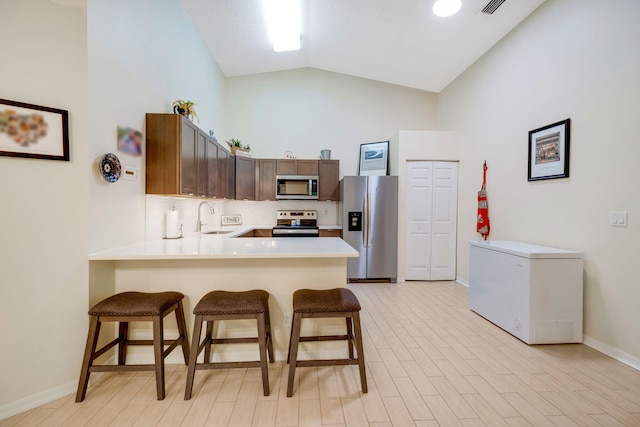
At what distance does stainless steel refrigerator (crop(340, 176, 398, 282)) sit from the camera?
13.9 ft

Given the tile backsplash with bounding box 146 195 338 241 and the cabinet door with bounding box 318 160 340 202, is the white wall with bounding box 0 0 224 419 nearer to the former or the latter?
the tile backsplash with bounding box 146 195 338 241

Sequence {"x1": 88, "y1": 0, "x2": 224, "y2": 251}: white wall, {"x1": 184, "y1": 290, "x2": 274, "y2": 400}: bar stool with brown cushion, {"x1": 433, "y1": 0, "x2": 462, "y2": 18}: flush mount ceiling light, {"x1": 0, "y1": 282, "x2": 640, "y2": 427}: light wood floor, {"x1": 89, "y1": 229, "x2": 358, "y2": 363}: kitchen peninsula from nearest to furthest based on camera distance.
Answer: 1. {"x1": 0, "y1": 282, "x2": 640, "y2": 427}: light wood floor
2. {"x1": 184, "y1": 290, "x2": 274, "y2": 400}: bar stool with brown cushion
3. {"x1": 88, "y1": 0, "x2": 224, "y2": 251}: white wall
4. {"x1": 89, "y1": 229, "x2": 358, "y2": 363}: kitchen peninsula
5. {"x1": 433, "y1": 0, "x2": 462, "y2": 18}: flush mount ceiling light

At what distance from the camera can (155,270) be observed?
1980 millimetres

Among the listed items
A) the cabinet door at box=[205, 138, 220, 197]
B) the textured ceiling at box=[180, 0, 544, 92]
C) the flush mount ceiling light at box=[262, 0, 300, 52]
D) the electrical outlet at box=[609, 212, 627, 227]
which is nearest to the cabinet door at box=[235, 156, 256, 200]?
the cabinet door at box=[205, 138, 220, 197]

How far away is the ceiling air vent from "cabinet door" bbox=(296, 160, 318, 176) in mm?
2895

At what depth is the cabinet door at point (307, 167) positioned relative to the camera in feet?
15.0

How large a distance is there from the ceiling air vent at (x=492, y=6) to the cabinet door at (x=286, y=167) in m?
3.15

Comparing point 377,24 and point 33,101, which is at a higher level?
point 377,24

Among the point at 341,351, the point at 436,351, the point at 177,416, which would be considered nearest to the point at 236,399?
the point at 177,416

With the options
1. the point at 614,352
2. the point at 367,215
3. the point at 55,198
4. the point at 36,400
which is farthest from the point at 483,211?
the point at 36,400

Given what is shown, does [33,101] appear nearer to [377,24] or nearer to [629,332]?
[377,24]

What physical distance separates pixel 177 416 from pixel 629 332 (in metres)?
3.32

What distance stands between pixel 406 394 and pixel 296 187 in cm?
345

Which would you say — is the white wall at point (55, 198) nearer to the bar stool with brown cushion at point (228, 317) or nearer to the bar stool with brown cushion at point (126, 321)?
the bar stool with brown cushion at point (126, 321)
